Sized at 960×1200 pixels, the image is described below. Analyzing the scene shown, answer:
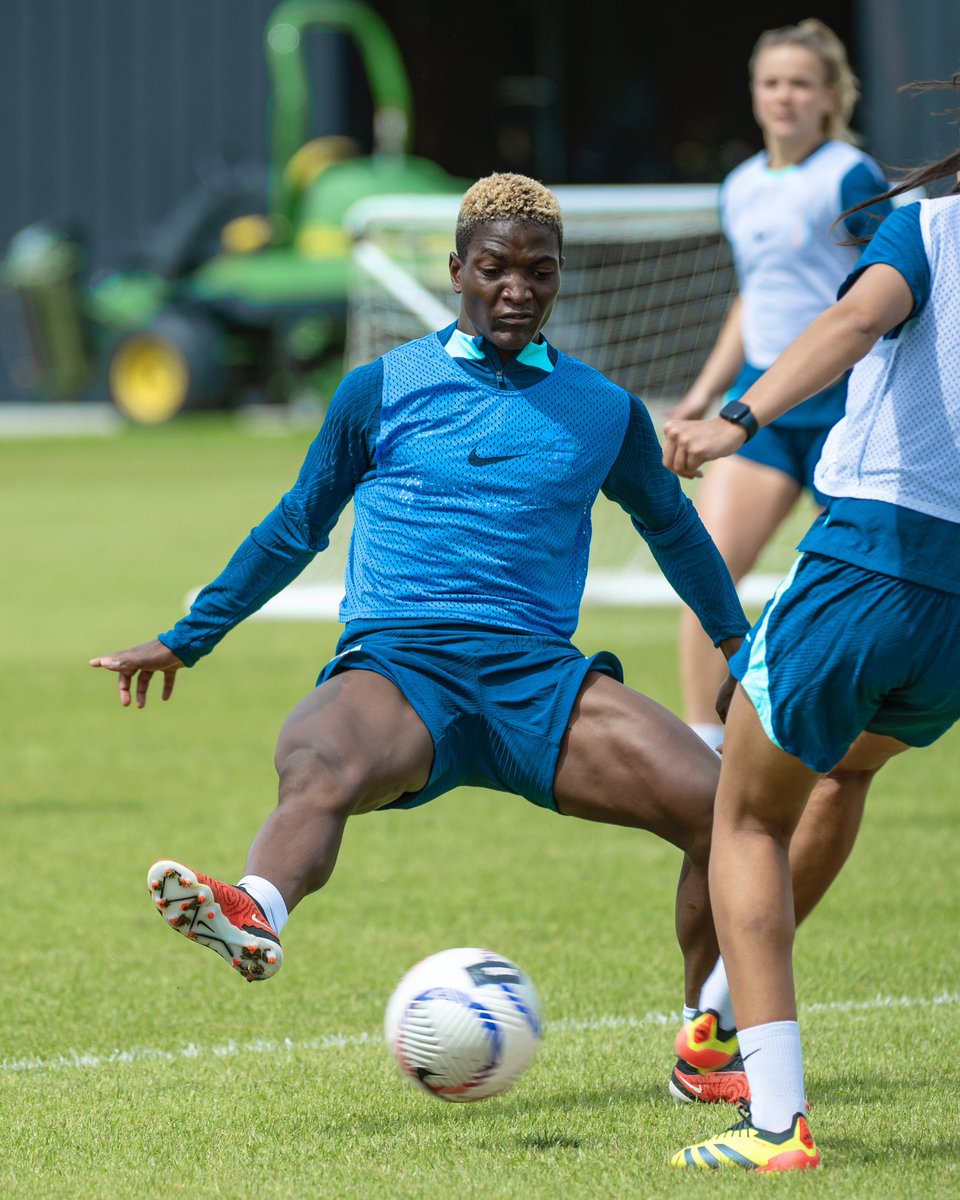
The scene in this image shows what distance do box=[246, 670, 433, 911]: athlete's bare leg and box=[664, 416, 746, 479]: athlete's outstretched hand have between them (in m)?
0.80

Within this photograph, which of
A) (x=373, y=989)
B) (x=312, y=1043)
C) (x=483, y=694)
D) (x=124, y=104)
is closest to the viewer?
(x=483, y=694)

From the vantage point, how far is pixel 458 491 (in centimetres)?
406

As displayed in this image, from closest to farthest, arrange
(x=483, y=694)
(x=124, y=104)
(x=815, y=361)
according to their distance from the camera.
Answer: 1. (x=815, y=361)
2. (x=483, y=694)
3. (x=124, y=104)

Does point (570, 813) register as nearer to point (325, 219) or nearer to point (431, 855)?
point (431, 855)

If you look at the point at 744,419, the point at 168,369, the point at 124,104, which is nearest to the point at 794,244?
the point at 744,419

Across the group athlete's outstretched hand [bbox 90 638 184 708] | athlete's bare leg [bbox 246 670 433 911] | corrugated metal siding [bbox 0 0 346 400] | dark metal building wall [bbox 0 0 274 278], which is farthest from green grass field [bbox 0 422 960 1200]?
dark metal building wall [bbox 0 0 274 278]

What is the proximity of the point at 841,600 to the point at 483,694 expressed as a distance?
83 cm

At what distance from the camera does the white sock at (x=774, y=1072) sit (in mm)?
3504

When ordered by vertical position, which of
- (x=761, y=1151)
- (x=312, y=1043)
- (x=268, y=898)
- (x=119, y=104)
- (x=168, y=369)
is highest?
(x=268, y=898)

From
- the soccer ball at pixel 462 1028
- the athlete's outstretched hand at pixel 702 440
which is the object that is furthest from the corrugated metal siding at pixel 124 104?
the athlete's outstretched hand at pixel 702 440

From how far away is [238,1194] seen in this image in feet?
11.5

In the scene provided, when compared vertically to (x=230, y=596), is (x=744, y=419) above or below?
above

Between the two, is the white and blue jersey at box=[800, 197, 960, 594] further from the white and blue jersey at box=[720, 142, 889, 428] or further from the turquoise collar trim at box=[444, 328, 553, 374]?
the white and blue jersey at box=[720, 142, 889, 428]

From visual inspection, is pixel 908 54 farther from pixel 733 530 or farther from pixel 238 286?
pixel 733 530
